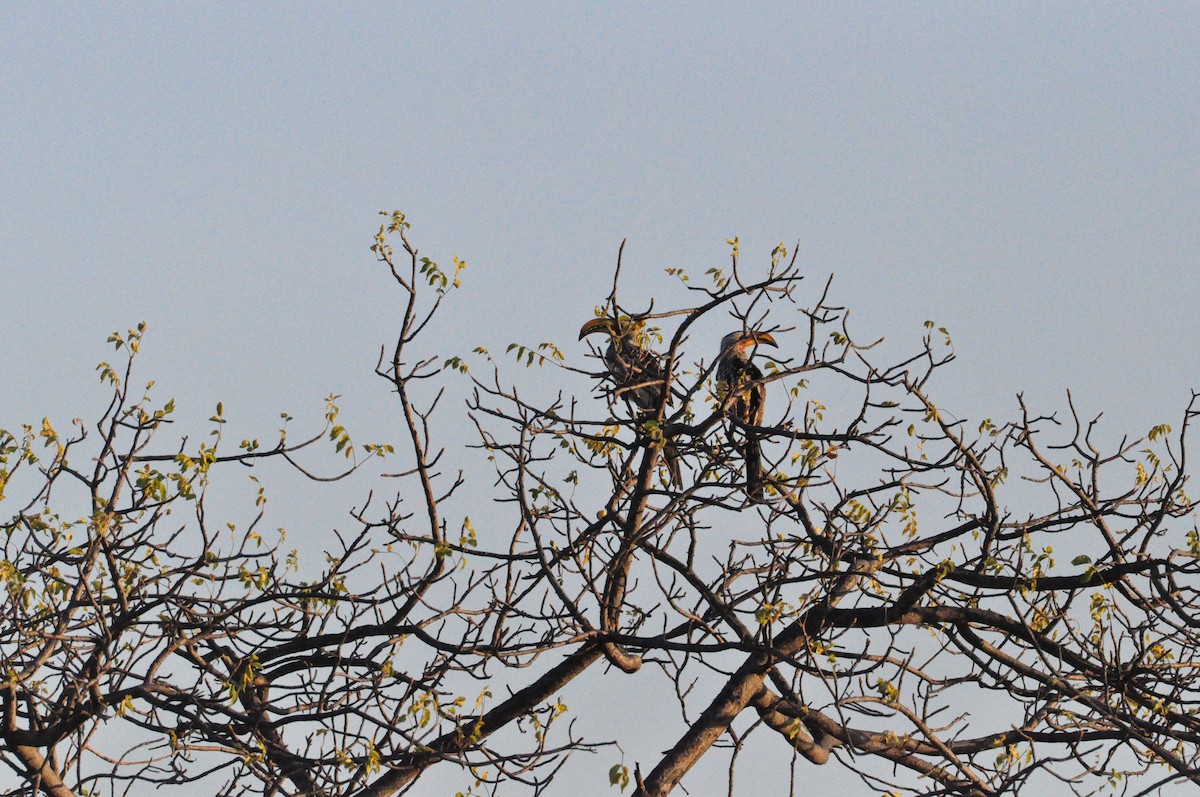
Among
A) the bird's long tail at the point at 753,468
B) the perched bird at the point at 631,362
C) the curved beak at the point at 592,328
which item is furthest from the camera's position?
the curved beak at the point at 592,328

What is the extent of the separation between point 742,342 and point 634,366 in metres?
0.57

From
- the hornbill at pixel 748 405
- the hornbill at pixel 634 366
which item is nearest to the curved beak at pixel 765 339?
the hornbill at pixel 748 405

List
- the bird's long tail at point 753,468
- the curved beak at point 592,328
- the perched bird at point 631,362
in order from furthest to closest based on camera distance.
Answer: the curved beak at point 592,328 < the bird's long tail at point 753,468 < the perched bird at point 631,362

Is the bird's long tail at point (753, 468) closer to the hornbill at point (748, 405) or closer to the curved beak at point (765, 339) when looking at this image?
the hornbill at point (748, 405)

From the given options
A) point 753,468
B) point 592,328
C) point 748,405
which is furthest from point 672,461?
point 748,405

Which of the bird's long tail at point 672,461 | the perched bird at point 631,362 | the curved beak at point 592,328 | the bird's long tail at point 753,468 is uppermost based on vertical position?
the curved beak at point 592,328

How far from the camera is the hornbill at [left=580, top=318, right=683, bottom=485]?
18.0ft

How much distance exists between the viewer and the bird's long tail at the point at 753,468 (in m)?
5.72

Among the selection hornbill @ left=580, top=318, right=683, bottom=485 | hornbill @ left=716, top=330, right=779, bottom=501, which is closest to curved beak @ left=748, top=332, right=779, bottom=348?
hornbill @ left=716, top=330, right=779, bottom=501

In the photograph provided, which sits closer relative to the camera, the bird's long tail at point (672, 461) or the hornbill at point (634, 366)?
the hornbill at point (634, 366)

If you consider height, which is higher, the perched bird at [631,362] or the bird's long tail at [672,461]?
the perched bird at [631,362]

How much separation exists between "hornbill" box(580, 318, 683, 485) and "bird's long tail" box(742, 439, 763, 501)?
317 mm

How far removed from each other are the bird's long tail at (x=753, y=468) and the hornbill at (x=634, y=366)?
0.32 meters

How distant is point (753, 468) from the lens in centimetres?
597
